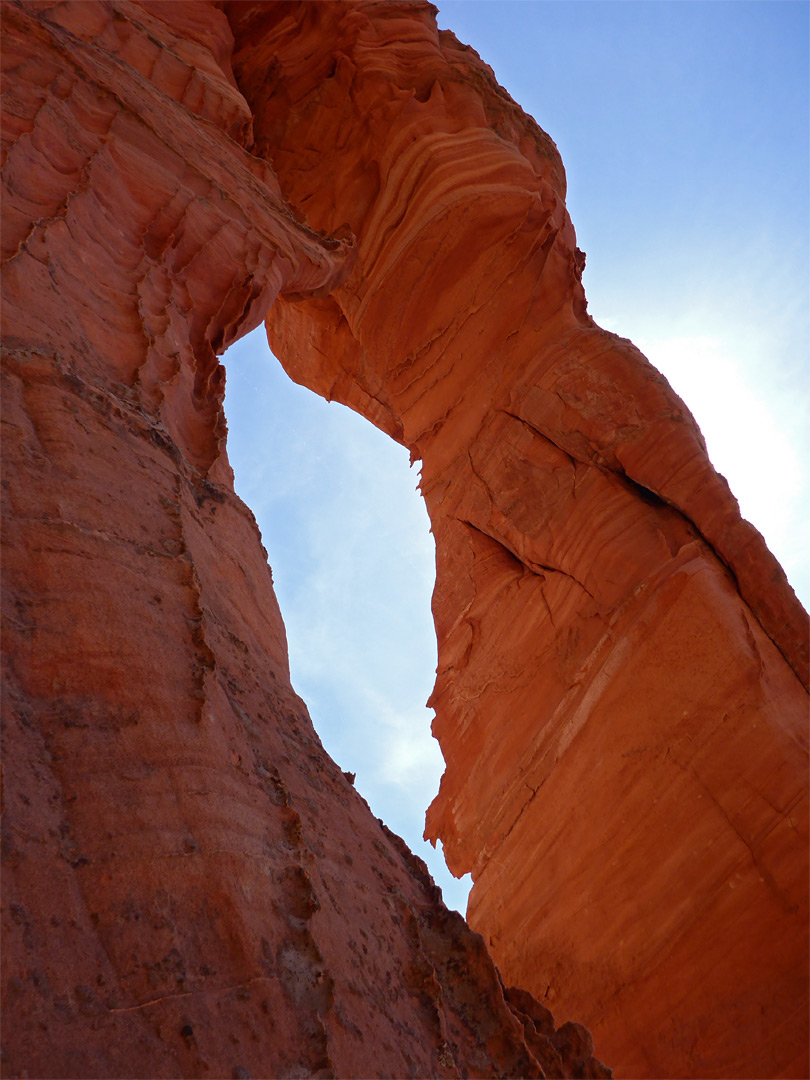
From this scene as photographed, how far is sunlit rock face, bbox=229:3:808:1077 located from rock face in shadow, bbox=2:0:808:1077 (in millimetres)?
37

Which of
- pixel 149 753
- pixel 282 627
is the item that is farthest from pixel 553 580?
pixel 149 753

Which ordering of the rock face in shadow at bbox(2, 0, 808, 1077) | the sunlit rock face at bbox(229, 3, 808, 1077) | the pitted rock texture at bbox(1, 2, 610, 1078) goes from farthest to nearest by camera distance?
1. the sunlit rock face at bbox(229, 3, 808, 1077)
2. the rock face in shadow at bbox(2, 0, 808, 1077)
3. the pitted rock texture at bbox(1, 2, 610, 1078)

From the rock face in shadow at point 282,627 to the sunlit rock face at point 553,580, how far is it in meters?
0.04

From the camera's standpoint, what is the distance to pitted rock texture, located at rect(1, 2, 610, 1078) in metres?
2.18

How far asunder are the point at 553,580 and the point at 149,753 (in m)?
6.76

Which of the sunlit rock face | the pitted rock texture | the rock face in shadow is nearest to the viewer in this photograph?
the pitted rock texture

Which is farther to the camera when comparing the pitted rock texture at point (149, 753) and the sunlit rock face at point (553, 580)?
the sunlit rock face at point (553, 580)

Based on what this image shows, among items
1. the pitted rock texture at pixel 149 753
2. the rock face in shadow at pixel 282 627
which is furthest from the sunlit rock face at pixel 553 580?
the pitted rock texture at pixel 149 753

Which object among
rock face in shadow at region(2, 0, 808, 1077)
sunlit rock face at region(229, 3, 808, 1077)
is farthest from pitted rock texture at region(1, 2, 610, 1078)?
sunlit rock face at region(229, 3, 808, 1077)

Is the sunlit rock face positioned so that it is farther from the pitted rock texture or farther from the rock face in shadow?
the pitted rock texture

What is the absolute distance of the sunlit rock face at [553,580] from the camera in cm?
620

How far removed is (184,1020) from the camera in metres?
2.15

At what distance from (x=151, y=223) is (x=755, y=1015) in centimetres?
698

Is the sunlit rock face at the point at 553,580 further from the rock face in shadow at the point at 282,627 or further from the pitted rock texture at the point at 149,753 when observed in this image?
the pitted rock texture at the point at 149,753
